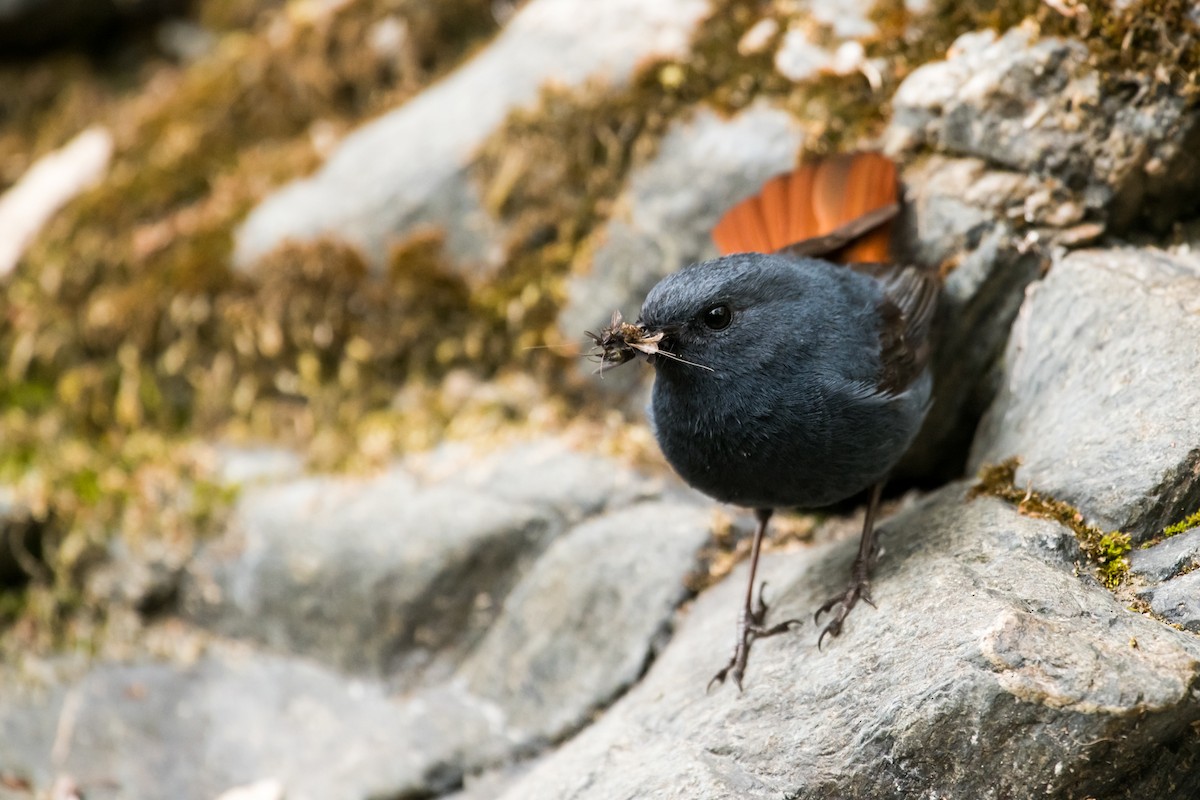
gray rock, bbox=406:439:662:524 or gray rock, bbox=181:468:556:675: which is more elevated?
gray rock, bbox=406:439:662:524

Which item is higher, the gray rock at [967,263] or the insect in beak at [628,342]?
the insect in beak at [628,342]

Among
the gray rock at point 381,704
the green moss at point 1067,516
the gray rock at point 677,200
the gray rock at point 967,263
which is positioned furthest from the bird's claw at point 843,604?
the gray rock at point 677,200

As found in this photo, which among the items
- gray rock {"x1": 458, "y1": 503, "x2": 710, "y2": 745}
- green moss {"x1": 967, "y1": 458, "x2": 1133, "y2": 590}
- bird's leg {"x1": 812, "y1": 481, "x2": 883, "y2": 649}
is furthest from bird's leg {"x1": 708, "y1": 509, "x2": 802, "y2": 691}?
green moss {"x1": 967, "y1": 458, "x2": 1133, "y2": 590}

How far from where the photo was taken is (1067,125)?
3.77 metres

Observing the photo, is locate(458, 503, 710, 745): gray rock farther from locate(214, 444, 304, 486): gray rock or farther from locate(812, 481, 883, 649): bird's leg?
locate(214, 444, 304, 486): gray rock

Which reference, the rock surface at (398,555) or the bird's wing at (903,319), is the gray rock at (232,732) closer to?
the rock surface at (398,555)

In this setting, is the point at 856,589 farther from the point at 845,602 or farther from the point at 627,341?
the point at 627,341

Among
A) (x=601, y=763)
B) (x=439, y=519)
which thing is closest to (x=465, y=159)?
(x=439, y=519)

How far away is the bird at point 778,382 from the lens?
321 cm

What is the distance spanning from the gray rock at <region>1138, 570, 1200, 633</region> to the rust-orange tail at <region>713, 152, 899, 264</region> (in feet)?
5.20

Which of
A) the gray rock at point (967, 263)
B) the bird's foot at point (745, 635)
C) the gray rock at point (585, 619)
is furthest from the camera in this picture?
the gray rock at point (585, 619)

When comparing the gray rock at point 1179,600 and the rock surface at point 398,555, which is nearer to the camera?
the gray rock at point 1179,600

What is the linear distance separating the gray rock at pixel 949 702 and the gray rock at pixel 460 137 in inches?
109

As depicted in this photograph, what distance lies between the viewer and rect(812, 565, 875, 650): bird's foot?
10.6 ft
